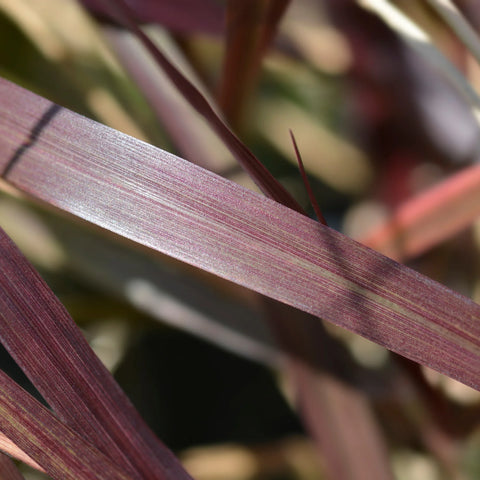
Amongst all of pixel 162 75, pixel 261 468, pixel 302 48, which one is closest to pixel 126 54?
pixel 162 75

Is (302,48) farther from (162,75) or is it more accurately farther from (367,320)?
(367,320)

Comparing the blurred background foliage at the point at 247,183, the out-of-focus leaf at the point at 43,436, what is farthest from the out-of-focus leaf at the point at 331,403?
the out-of-focus leaf at the point at 43,436

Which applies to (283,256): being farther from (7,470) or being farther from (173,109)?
(173,109)

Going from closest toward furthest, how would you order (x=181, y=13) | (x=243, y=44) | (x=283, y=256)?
(x=283, y=256) → (x=243, y=44) → (x=181, y=13)

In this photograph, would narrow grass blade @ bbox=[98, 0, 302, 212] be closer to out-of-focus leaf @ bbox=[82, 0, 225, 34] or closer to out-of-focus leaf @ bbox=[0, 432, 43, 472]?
out-of-focus leaf @ bbox=[0, 432, 43, 472]

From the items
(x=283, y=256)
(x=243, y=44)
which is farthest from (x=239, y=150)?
(x=243, y=44)

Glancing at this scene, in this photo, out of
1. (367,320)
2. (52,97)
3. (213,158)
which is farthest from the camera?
(52,97)

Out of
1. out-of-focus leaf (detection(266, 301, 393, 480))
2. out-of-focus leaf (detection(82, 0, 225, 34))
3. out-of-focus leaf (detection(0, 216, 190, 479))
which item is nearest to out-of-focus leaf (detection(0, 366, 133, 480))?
out-of-focus leaf (detection(0, 216, 190, 479))
